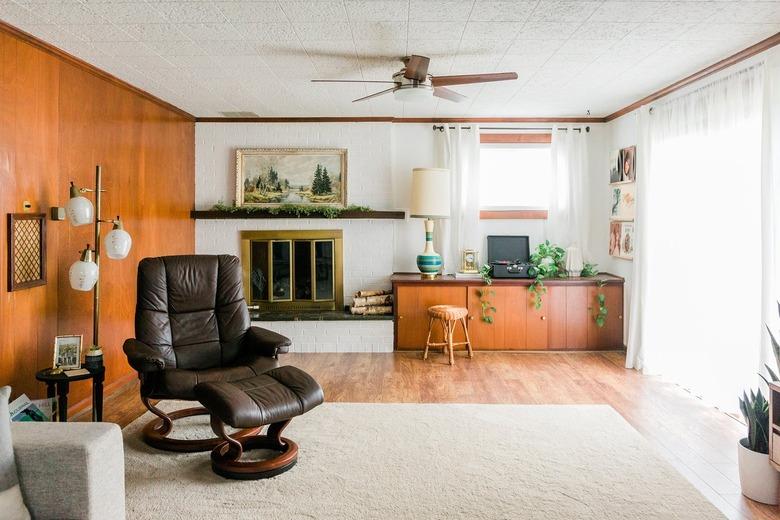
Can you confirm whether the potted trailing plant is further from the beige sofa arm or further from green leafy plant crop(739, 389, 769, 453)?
the beige sofa arm

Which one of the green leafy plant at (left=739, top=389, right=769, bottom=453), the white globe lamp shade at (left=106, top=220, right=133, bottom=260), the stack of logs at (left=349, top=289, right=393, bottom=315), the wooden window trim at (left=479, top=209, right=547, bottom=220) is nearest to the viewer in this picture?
the green leafy plant at (left=739, top=389, right=769, bottom=453)

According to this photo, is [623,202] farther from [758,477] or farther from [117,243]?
[117,243]

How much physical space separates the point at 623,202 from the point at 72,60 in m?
4.85

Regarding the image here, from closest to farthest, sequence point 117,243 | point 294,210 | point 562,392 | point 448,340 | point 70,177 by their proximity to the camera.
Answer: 1. point 117,243
2. point 70,177
3. point 562,392
4. point 448,340
5. point 294,210

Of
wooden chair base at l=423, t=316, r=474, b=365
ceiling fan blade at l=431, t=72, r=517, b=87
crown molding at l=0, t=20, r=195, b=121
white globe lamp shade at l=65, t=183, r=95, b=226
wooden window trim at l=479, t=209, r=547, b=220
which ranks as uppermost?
crown molding at l=0, t=20, r=195, b=121

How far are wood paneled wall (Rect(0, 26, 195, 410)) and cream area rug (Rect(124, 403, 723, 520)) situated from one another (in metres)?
0.89

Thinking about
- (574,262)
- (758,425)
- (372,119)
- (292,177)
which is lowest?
(758,425)

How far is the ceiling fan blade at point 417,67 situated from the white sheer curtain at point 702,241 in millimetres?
2062

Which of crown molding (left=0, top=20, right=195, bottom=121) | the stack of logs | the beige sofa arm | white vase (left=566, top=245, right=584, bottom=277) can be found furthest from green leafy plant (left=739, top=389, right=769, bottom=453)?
A: crown molding (left=0, top=20, right=195, bottom=121)

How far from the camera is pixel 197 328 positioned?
A: 4.09 meters

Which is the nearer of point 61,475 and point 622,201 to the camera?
point 61,475

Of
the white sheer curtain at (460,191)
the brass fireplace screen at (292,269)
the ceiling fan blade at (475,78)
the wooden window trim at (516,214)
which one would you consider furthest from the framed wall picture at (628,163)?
the brass fireplace screen at (292,269)

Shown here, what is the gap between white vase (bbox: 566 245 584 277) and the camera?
6355 millimetres

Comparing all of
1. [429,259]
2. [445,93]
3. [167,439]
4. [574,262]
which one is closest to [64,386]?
[167,439]
